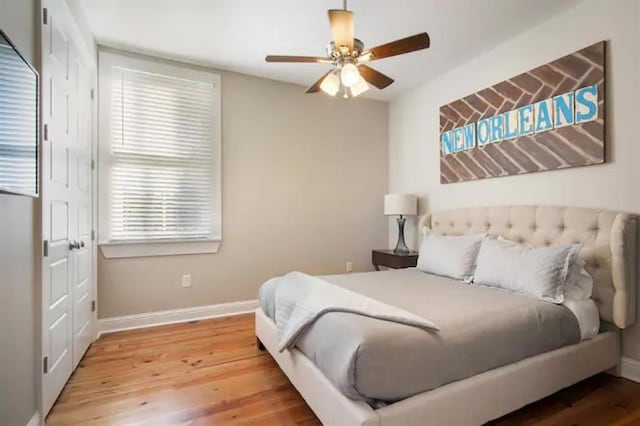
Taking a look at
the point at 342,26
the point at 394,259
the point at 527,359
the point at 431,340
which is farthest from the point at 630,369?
the point at 342,26

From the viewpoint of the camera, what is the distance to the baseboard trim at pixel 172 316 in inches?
119

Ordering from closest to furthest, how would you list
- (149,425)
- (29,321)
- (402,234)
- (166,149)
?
(29,321), (149,425), (166,149), (402,234)

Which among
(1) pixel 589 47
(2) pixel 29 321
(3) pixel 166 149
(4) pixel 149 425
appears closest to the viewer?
(2) pixel 29 321

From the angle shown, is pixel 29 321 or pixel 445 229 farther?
pixel 445 229

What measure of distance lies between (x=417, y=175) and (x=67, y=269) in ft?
11.8

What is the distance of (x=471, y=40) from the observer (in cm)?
291

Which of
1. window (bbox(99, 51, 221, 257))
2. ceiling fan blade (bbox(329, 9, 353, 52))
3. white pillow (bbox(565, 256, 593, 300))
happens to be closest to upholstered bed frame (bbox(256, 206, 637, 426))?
white pillow (bbox(565, 256, 593, 300))

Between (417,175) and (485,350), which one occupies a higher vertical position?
(417,175)

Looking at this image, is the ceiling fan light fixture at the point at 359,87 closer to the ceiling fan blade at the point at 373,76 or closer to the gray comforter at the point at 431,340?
the ceiling fan blade at the point at 373,76

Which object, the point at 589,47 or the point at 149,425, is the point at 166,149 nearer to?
the point at 149,425

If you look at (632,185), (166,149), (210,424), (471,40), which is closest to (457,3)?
(471,40)

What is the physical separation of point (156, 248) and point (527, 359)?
3.20 m

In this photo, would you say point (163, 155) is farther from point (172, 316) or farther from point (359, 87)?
point (359, 87)

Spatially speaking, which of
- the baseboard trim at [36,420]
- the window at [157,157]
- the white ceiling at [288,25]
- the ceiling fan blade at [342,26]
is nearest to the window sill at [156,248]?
the window at [157,157]
